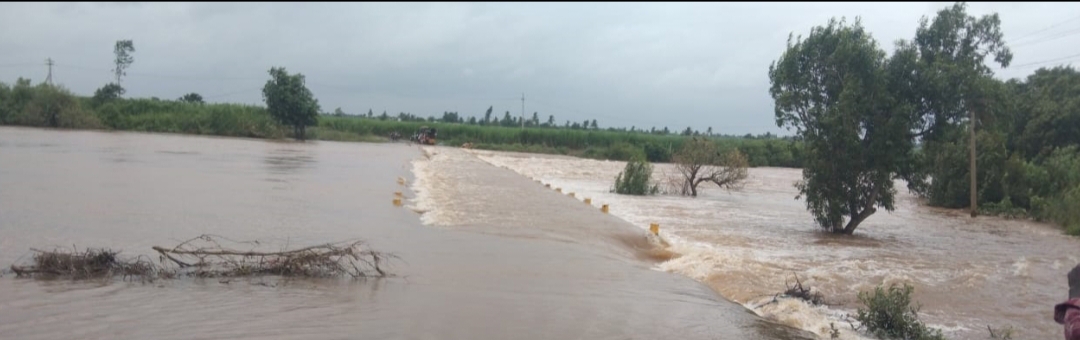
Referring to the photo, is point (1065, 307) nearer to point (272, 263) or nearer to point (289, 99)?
point (272, 263)

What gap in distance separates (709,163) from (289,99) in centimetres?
3863

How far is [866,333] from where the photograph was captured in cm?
880

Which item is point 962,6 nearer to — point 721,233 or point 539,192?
point 721,233

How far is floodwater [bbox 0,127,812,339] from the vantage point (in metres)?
7.60

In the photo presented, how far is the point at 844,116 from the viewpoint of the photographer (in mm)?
17688

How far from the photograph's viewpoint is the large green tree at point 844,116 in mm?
17783

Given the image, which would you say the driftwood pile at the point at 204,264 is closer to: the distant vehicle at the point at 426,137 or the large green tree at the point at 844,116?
the large green tree at the point at 844,116

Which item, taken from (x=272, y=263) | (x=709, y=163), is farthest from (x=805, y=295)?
(x=709, y=163)

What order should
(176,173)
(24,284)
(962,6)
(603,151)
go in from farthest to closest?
(603,151)
(176,173)
(962,6)
(24,284)

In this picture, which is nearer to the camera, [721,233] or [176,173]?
[721,233]

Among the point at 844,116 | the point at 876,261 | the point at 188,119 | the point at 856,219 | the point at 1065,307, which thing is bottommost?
the point at 876,261

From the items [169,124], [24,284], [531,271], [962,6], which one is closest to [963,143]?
[962,6]

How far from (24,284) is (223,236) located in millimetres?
3919

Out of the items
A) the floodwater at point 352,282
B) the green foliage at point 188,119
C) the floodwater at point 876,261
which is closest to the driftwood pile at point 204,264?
the floodwater at point 352,282
